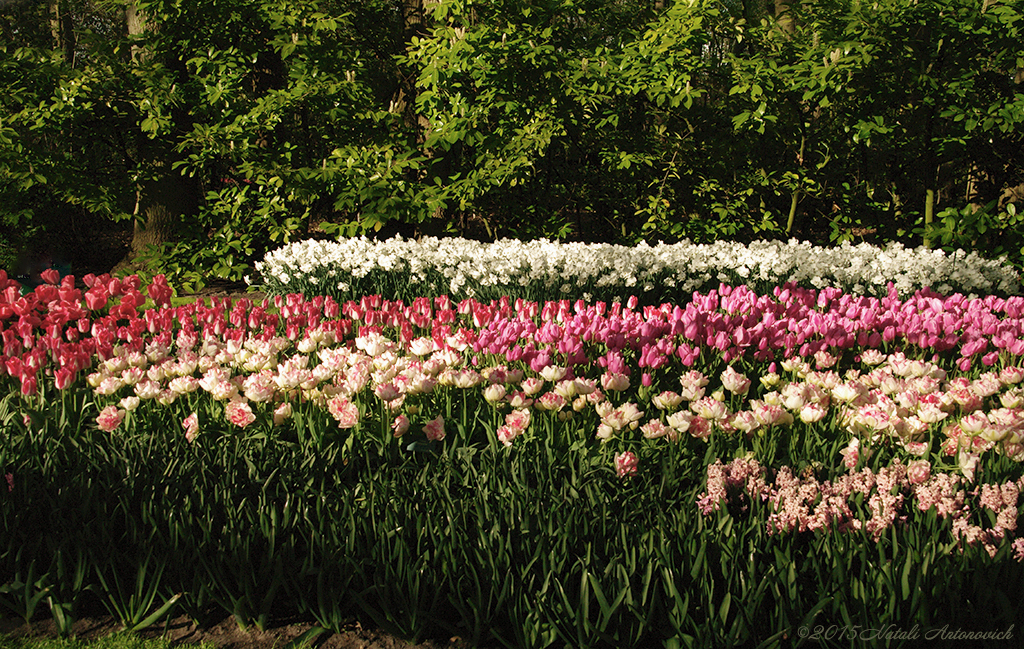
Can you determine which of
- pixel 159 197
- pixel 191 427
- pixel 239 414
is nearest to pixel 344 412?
pixel 239 414

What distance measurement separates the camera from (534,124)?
714 cm

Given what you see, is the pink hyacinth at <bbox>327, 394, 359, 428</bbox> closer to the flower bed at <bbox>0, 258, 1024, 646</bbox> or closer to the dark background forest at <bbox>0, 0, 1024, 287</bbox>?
the flower bed at <bbox>0, 258, 1024, 646</bbox>

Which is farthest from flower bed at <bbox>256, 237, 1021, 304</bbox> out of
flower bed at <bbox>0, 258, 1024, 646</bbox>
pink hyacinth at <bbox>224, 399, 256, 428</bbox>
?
pink hyacinth at <bbox>224, 399, 256, 428</bbox>

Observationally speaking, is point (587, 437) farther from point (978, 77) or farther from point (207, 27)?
point (207, 27)

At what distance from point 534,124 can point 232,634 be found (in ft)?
18.6

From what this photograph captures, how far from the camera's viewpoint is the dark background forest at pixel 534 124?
6902mm

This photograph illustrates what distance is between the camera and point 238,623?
216 cm

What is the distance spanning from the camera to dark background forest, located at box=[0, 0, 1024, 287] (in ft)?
22.6

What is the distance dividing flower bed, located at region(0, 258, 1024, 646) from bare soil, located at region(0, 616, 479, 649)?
5 centimetres

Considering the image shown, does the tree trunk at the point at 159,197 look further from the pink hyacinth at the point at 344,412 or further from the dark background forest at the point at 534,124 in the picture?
the pink hyacinth at the point at 344,412

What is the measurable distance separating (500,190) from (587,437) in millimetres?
5407

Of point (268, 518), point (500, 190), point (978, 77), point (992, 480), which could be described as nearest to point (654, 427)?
point (992, 480)

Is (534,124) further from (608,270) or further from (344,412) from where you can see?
(344,412)

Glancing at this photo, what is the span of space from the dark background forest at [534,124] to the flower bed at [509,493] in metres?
4.17
